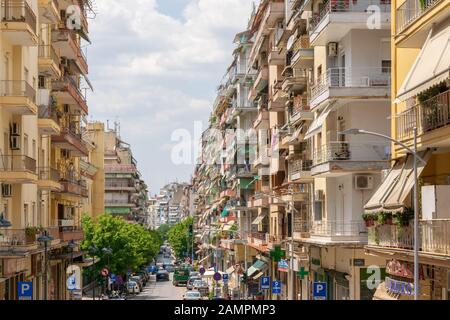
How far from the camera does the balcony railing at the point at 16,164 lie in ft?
127

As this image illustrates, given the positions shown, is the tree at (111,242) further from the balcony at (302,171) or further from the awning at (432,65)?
the awning at (432,65)

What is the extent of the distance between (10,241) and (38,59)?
13.0 metres

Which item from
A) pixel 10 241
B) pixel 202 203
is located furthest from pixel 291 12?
pixel 202 203

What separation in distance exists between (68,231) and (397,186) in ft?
105

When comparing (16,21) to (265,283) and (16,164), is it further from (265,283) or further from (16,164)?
(265,283)

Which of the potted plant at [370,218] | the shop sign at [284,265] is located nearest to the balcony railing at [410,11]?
the potted plant at [370,218]

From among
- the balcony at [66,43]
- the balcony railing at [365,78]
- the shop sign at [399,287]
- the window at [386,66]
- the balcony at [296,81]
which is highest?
the balcony at [66,43]

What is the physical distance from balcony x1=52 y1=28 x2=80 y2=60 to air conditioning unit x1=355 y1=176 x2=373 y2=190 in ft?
75.0

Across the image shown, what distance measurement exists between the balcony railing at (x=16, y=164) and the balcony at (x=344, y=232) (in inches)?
529

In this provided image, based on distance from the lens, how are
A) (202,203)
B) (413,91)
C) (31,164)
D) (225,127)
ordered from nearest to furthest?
(413,91) → (31,164) → (225,127) → (202,203)

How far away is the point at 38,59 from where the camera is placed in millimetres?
46969

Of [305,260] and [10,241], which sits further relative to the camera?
[305,260]

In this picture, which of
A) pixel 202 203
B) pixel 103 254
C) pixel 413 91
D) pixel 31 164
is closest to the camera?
pixel 413 91

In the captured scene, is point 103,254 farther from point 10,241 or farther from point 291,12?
point 10,241
